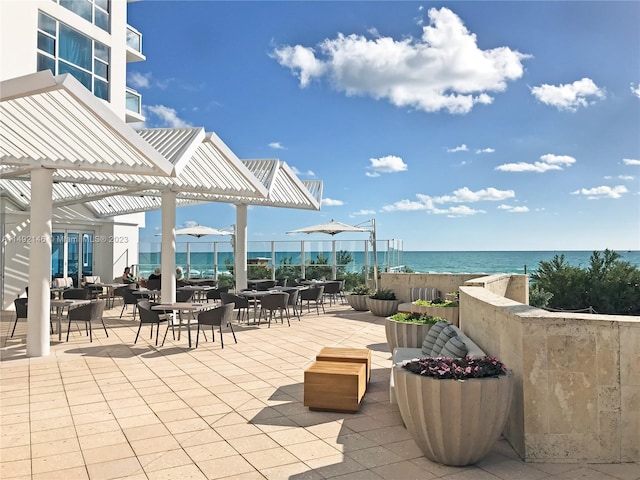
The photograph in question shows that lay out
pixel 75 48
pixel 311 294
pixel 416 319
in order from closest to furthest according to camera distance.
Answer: pixel 416 319, pixel 311 294, pixel 75 48

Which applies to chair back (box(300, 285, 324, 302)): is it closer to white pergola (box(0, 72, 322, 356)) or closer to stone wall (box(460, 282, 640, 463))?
white pergola (box(0, 72, 322, 356))

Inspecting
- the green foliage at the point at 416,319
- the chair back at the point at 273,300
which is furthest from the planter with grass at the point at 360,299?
the green foliage at the point at 416,319

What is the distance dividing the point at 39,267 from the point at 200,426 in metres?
4.92

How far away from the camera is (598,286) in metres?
14.2

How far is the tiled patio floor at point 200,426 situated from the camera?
3.69 metres

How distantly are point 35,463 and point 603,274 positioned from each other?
14.9 meters

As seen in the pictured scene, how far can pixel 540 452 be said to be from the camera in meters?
3.79

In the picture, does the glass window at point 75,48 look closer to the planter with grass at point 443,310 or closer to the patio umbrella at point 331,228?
the patio umbrella at point 331,228

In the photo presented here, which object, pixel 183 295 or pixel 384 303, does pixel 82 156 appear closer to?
pixel 183 295

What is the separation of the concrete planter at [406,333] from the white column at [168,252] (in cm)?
644

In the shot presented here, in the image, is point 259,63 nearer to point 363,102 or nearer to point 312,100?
point 312,100

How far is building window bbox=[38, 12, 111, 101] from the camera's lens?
1360cm

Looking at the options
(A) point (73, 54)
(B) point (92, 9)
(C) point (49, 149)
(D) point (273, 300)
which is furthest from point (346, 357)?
(B) point (92, 9)

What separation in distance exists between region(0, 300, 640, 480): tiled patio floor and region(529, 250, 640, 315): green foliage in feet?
29.9
